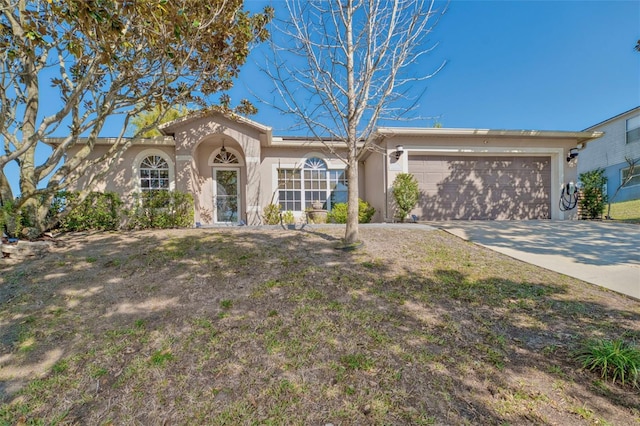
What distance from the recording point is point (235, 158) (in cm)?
1125

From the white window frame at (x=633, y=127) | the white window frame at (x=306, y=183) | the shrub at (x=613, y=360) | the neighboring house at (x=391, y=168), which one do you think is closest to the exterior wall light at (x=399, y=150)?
the neighboring house at (x=391, y=168)

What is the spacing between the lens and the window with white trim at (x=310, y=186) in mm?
11438

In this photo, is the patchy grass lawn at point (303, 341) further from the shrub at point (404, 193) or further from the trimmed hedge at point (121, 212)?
the shrub at point (404, 193)

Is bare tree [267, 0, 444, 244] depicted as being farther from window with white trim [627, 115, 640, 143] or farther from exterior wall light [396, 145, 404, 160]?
window with white trim [627, 115, 640, 143]

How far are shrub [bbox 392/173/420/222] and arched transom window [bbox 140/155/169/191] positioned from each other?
8551 millimetres

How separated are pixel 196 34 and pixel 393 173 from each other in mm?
7186

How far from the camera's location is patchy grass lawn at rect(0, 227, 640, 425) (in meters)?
2.26

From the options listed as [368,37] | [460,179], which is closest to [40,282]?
[368,37]

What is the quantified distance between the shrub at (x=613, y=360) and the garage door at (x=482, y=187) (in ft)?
25.3

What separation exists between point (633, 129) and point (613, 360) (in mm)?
22182

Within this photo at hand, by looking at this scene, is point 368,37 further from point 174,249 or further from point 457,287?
point 174,249

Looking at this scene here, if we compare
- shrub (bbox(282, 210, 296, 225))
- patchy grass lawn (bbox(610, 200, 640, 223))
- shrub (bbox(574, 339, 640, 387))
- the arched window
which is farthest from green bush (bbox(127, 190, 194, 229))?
patchy grass lawn (bbox(610, 200, 640, 223))

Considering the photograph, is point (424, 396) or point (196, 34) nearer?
point (424, 396)

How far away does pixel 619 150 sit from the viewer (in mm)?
17250
